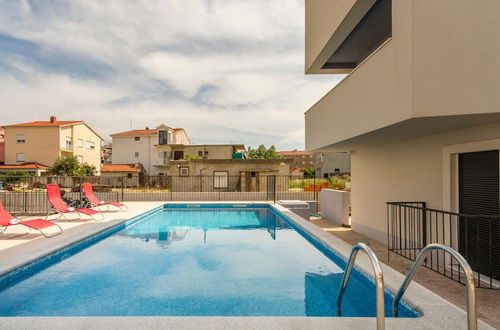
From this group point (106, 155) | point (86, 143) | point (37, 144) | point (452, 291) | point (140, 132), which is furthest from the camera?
point (106, 155)

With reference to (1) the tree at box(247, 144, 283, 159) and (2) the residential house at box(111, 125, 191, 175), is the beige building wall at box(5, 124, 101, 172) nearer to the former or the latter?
(2) the residential house at box(111, 125, 191, 175)

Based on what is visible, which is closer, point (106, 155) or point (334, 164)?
point (334, 164)

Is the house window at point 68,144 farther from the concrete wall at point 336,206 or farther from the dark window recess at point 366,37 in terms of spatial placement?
the dark window recess at point 366,37

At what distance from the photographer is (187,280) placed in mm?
6363

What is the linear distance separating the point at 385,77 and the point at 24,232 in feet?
35.3

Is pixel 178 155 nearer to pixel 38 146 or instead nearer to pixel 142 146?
pixel 142 146

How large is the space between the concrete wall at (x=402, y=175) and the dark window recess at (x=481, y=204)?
25 centimetres

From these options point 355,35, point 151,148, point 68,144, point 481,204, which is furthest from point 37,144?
point 481,204

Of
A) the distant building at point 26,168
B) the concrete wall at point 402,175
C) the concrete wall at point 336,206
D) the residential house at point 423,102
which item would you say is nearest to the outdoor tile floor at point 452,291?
the residential house at point 423,102

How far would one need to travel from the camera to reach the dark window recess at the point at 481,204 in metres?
5.53

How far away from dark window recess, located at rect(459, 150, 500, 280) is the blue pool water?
2327 millimetres

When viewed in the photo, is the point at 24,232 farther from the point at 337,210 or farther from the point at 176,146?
the point at 176,146

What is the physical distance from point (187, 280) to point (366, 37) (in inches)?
344

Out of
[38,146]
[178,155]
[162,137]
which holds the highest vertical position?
[162,137]
